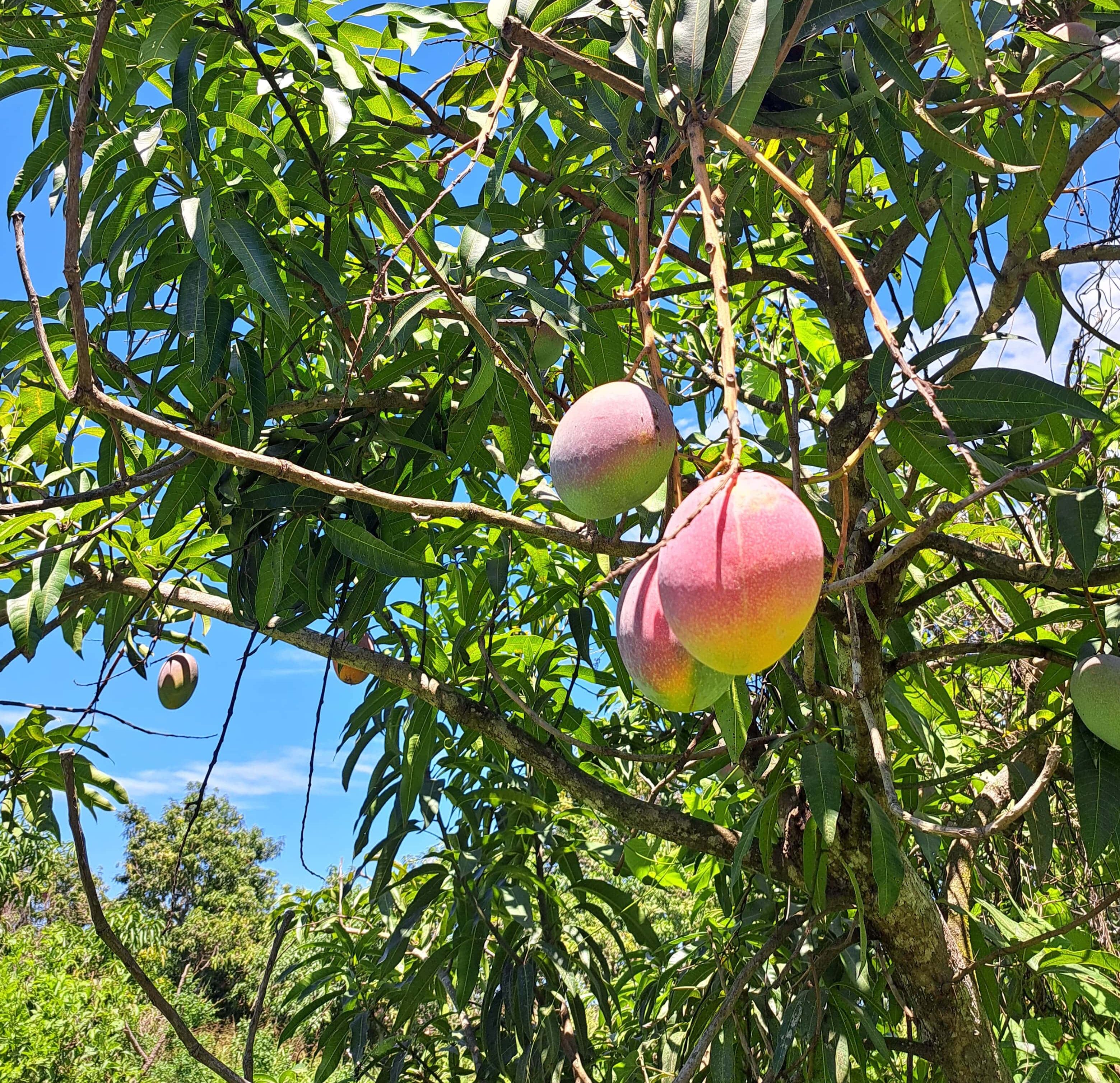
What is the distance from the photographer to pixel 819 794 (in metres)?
1.44

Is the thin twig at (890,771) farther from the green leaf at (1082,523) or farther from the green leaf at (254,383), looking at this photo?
the green leaf at (254,383)

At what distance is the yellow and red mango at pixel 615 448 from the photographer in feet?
2.66

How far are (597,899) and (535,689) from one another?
723mm

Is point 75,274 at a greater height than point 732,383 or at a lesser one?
greater

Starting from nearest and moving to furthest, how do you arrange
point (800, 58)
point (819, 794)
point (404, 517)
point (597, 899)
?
point (800, 58) → point (819, 794) → point (404, 517) → point (597, 899)

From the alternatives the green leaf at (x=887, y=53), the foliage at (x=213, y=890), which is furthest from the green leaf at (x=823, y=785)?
the foliage at (x=213, y=890)

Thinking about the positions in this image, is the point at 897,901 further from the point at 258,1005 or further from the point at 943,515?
the point at 258,1005

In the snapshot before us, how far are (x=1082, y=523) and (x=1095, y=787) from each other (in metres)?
0.41

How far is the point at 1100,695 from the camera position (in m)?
1.37

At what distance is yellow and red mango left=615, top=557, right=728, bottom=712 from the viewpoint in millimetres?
758

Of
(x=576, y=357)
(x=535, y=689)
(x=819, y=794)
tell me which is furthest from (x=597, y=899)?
(x=576, y=357)

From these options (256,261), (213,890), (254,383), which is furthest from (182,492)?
(213,890)

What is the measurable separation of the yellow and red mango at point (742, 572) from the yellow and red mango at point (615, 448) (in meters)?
0.15

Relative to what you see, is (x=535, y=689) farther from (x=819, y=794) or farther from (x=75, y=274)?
(x=75, y=274)
